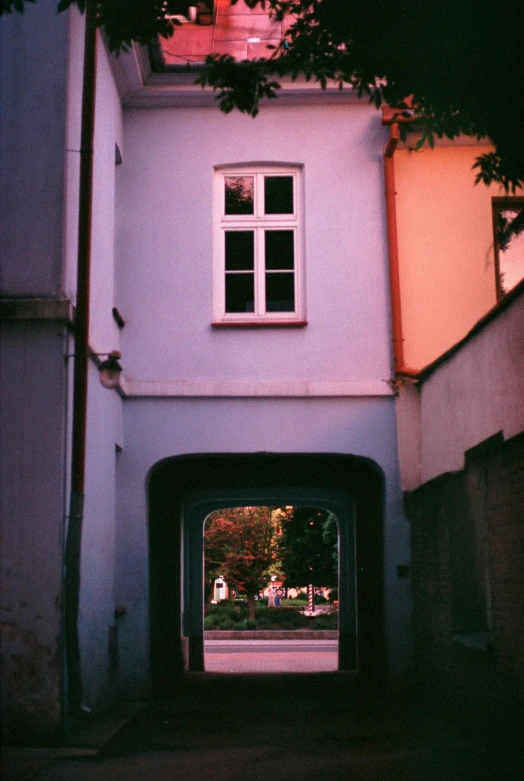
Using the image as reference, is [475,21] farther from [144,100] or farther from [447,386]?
[144,100]

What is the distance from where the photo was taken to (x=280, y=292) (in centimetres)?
1322

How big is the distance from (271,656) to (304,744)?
48.7 ft

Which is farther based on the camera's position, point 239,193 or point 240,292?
point 239,193

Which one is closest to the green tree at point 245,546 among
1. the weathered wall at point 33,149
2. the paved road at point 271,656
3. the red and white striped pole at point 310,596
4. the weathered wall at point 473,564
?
the red and white striped pole at point 310,596

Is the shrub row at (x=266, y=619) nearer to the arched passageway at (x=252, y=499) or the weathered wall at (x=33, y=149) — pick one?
the arched passageway at (x=252, y=499)

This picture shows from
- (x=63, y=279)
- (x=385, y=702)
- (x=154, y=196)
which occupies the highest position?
(x=154, y=196)

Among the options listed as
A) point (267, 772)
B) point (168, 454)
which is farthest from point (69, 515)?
point (168, 454)

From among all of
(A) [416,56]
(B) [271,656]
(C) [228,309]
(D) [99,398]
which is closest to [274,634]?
(B) [271,656]

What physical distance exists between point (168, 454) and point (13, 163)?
4.42 meters

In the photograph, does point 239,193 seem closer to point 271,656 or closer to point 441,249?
point 441,249

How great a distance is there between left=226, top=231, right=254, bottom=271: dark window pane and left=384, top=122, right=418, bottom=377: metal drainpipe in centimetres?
173

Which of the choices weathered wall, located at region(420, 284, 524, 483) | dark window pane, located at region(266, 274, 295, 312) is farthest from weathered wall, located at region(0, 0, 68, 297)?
dark window pane, located at region(266, 274, 295, 312)

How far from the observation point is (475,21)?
18.2 ft

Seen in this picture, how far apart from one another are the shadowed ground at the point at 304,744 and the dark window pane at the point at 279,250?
533 centimetres
